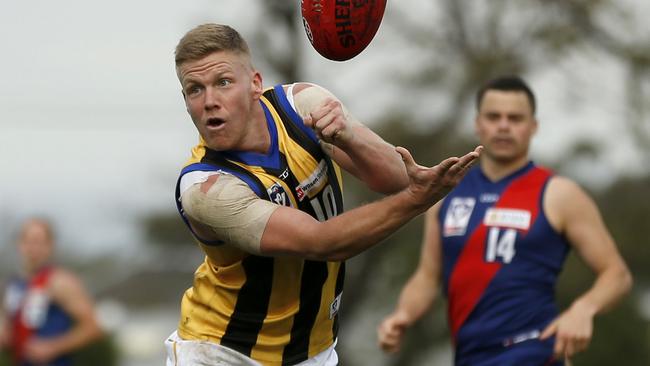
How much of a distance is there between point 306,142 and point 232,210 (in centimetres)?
58

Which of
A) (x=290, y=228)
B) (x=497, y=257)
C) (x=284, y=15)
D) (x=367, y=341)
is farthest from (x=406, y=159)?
(x=367, y=341)

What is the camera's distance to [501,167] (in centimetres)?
747

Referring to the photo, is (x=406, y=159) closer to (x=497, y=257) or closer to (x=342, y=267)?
A: (x=342, y=267)

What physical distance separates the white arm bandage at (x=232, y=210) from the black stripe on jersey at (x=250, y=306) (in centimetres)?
31

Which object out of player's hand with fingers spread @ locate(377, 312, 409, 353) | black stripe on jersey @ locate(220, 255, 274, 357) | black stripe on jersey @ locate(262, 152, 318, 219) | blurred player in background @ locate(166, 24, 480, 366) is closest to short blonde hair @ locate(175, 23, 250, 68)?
blurred player in background @ locate(166, 24, 480, 366)

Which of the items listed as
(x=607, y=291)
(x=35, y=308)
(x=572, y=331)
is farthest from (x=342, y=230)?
(x=35, y=308)

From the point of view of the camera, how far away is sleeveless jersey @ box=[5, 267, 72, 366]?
10.9m

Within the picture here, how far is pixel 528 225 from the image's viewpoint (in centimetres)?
714

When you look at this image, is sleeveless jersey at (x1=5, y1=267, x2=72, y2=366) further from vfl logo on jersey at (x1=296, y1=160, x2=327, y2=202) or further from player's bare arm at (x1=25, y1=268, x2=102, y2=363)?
vfl logo on jersey at (x1=296, y1=160, x2=327, y2=202)

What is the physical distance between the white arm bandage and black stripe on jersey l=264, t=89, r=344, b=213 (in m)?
0.42

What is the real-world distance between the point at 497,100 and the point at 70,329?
4959mm

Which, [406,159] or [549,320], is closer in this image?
[406,159]

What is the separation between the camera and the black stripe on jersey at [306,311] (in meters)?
5.39

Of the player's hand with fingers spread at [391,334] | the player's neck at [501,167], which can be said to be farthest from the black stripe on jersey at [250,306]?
the player's neck at [501,167]
